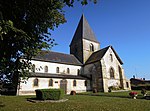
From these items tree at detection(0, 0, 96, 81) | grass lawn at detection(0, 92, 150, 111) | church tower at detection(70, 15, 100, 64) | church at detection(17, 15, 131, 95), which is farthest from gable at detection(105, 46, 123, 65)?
tree at detection(0, 0, 96, 81)

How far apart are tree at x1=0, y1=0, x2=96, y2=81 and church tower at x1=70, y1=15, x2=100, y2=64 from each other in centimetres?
2825

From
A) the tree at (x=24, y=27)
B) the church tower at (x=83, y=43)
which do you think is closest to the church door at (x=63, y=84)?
the church tower at (x=83, y=43)

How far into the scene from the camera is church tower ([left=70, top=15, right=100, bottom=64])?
132 ft

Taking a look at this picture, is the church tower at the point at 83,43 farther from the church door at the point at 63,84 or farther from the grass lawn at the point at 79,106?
the grass lawn at the point at 79,106

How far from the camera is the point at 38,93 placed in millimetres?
16703

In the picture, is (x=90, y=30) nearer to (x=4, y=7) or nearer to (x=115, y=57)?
(x=115, y=57)

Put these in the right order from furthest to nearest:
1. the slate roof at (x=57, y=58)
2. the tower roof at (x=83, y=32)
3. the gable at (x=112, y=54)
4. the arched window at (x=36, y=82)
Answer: the tower roof at (x=83, y=32) → the gable at (x=112, y=54) → the slate roof at (x=57, y=58) → the arched window at (x=36, y=82)

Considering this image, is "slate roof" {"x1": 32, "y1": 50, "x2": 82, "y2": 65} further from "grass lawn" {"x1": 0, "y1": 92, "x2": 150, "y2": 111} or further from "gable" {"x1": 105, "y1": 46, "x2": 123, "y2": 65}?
"grass lawn" {"x1": 0, "y1": 92, "x2": 150, "y2": 111}

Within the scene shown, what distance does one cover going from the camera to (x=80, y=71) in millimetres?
37688

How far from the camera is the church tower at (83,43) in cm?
4012

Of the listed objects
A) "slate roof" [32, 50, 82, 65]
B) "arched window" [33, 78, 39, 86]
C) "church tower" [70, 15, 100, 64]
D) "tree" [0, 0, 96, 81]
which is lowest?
"arched window" [33, 78, 39, 86]

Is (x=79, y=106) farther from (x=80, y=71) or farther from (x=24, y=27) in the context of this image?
(x=80, y=71)

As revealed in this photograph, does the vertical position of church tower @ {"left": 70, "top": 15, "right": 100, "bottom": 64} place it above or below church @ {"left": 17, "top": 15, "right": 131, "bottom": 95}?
above

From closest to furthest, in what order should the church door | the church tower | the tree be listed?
the tree < the church door < the church tower
